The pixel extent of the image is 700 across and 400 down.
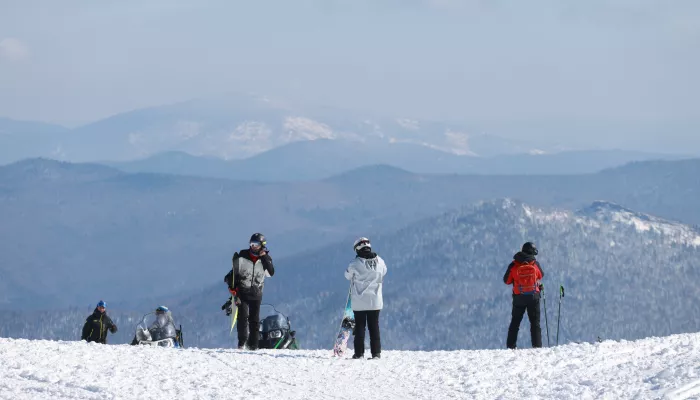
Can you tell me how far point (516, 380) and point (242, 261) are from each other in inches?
239

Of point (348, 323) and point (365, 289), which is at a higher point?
point (365, 289)

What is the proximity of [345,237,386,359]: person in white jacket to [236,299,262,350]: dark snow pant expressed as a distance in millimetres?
2240

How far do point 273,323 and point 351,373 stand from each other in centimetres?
807

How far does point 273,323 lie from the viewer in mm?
23250

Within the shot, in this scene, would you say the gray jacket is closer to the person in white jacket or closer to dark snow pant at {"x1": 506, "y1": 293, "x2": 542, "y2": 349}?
the person in white jacket

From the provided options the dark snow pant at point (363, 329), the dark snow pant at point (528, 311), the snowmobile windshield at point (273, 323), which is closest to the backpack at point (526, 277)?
the dark snow pant at point (528, 311)

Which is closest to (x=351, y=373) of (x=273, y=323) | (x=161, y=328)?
(x=273, y=323)

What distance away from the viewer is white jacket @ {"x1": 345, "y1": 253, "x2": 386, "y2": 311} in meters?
17.2

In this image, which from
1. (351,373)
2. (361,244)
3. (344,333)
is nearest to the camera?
(351,373)

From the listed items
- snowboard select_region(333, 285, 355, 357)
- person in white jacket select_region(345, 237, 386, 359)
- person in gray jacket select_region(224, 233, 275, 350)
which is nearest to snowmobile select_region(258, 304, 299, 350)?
person in gray jacket select_region(224, 233, 275, 350)

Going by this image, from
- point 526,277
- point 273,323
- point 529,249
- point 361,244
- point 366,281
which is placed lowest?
point 366,281

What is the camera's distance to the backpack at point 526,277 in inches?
751

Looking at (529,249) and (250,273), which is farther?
(529,249)

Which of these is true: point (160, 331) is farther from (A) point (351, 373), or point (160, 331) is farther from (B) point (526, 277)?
(B) point (526, 277)
